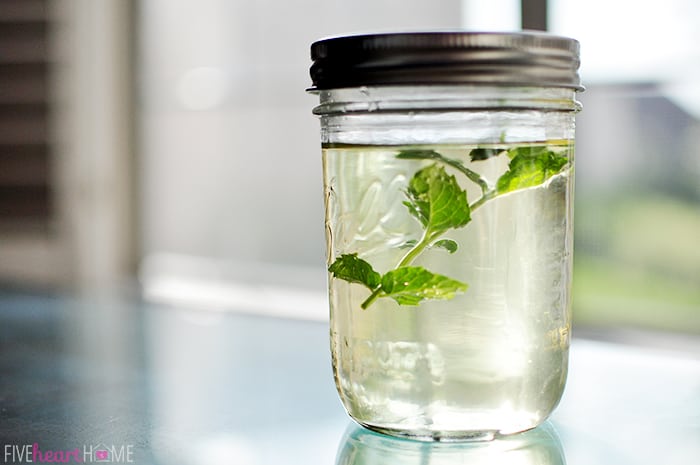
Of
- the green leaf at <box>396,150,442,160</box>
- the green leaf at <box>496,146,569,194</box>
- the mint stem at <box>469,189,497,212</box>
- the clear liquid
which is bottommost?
the clear liquid

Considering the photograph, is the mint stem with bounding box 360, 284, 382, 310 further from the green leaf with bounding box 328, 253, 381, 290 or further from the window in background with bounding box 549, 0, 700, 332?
the window in background with bounding box 549, 0, 700, 332

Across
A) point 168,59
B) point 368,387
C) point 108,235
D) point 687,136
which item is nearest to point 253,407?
point 368,387

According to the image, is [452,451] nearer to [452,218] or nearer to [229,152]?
[452,218]

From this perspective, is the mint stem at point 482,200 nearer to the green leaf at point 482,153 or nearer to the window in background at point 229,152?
the green leaf at point 482,153

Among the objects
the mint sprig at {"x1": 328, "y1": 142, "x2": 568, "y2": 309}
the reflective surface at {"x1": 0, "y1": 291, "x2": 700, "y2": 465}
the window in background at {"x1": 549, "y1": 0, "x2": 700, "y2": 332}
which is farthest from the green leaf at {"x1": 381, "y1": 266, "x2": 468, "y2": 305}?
the window in background at {"x1": 549, "y1": 0, "x2": 700, "y2": 332}

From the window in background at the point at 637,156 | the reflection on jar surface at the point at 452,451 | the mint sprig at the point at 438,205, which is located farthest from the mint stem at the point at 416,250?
the window in background at the point at 637,156

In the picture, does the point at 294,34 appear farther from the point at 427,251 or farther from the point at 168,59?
the point at 427,251
